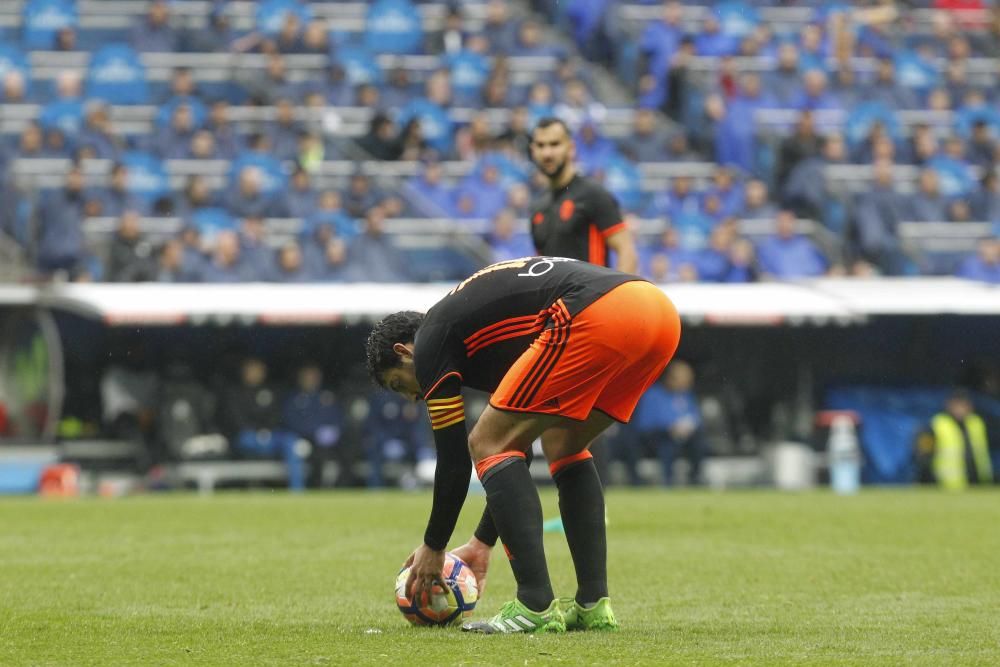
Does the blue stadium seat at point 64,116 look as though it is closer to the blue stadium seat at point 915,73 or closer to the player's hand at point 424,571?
the blue stadium seat at point 915,73

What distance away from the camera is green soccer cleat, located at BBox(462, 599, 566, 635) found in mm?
6156

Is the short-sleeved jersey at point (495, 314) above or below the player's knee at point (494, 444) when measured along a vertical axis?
above

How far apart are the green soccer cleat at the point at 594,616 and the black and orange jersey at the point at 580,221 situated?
411 centimetres

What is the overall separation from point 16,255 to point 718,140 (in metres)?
9.63

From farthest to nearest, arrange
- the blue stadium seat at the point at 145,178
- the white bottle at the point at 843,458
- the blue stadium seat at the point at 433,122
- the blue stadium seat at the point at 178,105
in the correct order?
the blue stadium seat at the point at 433,122
the blue stadium seat at the point at 178,105
the blue stadium seat at the point at 145,178
the white bottle at the point at 843,458

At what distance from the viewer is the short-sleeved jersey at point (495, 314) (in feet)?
19.5

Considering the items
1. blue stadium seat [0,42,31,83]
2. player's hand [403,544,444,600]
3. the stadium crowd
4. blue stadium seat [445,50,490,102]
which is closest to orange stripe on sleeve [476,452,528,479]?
player's hand [403,544,444,600]

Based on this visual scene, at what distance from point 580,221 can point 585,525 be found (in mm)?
4087

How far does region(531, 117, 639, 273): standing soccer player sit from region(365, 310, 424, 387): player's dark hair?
404cm

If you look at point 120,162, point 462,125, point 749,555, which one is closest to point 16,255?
point 120,162

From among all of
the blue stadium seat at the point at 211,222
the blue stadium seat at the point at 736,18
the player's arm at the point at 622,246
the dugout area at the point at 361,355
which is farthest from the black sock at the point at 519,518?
the blue stadium seat at the point at 736,18

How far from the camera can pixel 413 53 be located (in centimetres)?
2422

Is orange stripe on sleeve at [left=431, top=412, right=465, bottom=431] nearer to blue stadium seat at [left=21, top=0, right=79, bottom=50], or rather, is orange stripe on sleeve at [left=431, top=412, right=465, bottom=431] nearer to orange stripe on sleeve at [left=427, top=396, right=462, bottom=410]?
orange stripe on sleeve at [left=427, top=396, right=462, bottom=410]

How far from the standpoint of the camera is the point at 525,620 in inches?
242
